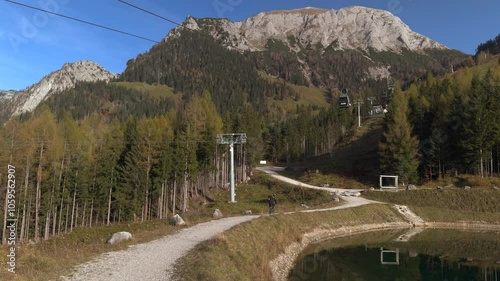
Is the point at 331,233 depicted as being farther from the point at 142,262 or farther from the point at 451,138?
the point at 451,138

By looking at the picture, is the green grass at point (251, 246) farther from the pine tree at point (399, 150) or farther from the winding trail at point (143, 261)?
the pine tree at point (399, 150)

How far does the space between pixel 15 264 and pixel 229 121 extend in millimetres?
64629

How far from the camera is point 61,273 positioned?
40.2ft

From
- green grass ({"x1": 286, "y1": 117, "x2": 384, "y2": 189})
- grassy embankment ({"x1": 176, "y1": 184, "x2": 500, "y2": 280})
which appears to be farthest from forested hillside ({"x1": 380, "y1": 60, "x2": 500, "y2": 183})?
grassy embankment ({"x1": 176, "y1": 184, "x2": 500, "y2": 280})

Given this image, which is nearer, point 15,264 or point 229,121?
point 15,264

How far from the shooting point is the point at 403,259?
95.2ft

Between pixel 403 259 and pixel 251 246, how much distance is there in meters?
15.0

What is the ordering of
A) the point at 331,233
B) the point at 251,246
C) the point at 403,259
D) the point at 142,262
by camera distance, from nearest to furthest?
the point at 142,262 → the point at 251,246 → the point at 403,259 → the point at 331,233

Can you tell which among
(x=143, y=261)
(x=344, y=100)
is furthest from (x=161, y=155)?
(x=143, y=261)

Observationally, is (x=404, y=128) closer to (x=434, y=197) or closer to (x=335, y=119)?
(x=434, y=197)

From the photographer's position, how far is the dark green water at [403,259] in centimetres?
2380

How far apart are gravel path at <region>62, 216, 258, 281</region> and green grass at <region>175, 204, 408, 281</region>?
0.68 m

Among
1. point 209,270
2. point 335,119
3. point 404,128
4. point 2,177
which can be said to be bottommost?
point 209,270

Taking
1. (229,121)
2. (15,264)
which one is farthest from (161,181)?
(15,264)
